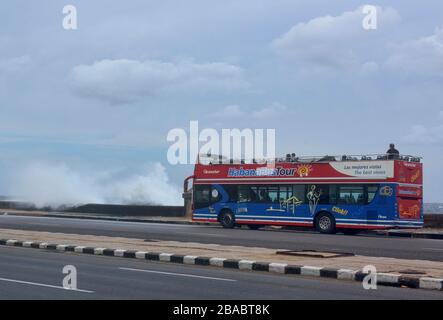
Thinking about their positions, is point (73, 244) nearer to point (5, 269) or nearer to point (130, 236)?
point (130, 236)

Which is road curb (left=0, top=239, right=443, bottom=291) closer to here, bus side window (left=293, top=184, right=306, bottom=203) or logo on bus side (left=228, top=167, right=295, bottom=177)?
bus side window (left=293, top=184, right=306, bottom=203)

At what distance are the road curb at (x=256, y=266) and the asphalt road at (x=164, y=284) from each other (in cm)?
39

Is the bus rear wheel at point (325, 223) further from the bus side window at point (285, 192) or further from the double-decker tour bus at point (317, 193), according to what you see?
the bus side window at point (285, 192)

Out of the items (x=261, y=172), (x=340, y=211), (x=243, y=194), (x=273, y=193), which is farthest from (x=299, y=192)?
(x=243, y=194)

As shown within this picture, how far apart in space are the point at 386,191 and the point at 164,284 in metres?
18.5

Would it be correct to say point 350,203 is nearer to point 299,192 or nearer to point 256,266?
point 299,192

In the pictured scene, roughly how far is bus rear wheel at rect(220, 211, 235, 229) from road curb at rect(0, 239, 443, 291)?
14.8 meters

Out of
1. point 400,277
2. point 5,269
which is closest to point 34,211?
point 5,269

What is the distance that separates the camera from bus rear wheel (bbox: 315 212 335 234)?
31.8 metres

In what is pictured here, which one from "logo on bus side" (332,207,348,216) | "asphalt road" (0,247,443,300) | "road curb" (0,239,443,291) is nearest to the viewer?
"asphalt road" (0,247,443,300)

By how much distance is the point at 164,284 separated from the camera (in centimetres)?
1332

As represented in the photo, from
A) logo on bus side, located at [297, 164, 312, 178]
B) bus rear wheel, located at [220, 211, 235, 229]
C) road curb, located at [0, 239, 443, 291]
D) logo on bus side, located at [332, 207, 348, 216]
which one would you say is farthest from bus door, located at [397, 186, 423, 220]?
road curb, located at [0, 239, 443, 291]

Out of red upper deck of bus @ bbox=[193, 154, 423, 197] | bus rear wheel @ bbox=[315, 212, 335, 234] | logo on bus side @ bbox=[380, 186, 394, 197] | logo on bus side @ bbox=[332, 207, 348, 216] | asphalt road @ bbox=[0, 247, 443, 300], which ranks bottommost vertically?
asphalt road @ bbox=[0, 247, 443, 300]

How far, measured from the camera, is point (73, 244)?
864 inches
